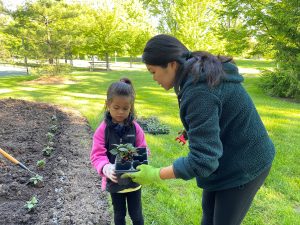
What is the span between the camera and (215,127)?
1.46 metres

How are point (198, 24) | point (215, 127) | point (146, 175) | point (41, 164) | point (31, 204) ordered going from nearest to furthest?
1. point (215, 127)
2. point (146, 175)
3. point (31, 204)
4. point (41, 164)
5. point (198, 24)

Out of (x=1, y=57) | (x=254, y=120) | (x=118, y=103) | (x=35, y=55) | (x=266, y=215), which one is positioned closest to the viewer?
(x=254, y=120)

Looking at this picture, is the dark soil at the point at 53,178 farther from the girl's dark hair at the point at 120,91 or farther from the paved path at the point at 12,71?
the paved path at the point at 12,71

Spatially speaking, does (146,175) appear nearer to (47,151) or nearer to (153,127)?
(47,151)

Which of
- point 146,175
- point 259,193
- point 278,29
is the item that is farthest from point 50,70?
point 146,175

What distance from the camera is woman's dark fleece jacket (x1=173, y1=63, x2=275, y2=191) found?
146 cm

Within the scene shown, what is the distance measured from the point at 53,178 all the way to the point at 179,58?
9.39 feet

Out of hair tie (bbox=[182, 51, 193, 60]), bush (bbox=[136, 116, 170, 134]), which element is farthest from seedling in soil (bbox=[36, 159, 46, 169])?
hair tie (bbox=[182, 51, 193, 60])

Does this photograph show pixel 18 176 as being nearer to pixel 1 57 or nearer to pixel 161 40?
pixel 161 40

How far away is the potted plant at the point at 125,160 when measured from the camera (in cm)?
191

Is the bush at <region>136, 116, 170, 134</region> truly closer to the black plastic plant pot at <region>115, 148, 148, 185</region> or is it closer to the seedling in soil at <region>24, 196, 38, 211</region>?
the seedling in soil at <region>24, 196, 38, 211</region>

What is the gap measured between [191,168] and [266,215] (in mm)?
2096

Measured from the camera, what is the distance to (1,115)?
7.01 m

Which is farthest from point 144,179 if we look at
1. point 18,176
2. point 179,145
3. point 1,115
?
point 1,115
